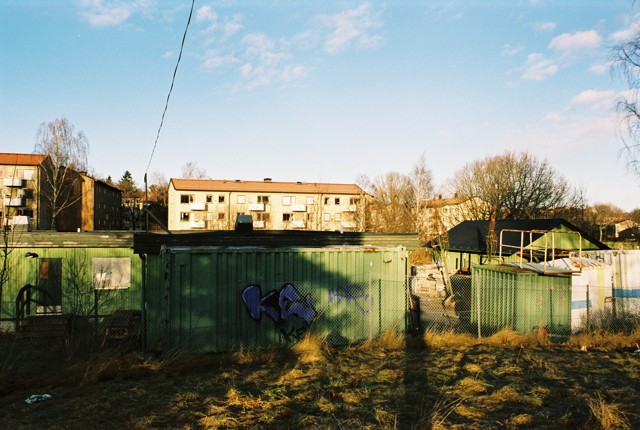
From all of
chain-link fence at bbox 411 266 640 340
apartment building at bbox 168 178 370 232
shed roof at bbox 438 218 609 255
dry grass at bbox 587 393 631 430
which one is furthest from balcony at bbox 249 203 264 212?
dry grass at bbox 587 393 631 430

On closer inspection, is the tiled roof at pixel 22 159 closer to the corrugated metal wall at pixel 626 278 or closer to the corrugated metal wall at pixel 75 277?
the corrugated metal wall at pixel 75 277

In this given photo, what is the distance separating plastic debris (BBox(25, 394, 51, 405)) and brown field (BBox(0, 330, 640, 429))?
14 centimetres

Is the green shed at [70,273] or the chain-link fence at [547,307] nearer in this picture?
the chain-link fence at [547,307]

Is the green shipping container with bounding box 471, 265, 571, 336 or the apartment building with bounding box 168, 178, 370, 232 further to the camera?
the apartment building with bounding box 168, 178, 370, 232

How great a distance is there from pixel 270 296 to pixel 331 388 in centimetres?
339

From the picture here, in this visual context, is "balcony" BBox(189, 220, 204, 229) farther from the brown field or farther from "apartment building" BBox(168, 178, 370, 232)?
the brown field

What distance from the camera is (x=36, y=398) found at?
661 cm

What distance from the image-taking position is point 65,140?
133 ft

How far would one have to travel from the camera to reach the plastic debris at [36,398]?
6.52 meters

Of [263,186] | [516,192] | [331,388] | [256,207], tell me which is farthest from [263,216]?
[331,388]

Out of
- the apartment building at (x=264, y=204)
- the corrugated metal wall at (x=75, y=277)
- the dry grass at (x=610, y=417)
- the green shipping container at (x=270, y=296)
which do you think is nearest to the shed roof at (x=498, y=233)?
the green shipping container at (x=270, y=296)

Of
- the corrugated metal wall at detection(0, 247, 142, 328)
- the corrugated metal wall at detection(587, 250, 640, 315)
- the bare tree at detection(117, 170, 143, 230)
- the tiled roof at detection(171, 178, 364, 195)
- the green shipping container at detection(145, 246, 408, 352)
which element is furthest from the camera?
the bare tree at detection(117, 170, 143, 230)

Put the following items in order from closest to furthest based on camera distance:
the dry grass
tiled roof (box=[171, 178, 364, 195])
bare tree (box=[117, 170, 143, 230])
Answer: the dry grass
tiled roof (box=[171, 178, 364, 195])
bare tree (box=[117, 170, 143, 230])

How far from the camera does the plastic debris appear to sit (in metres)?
6.52
